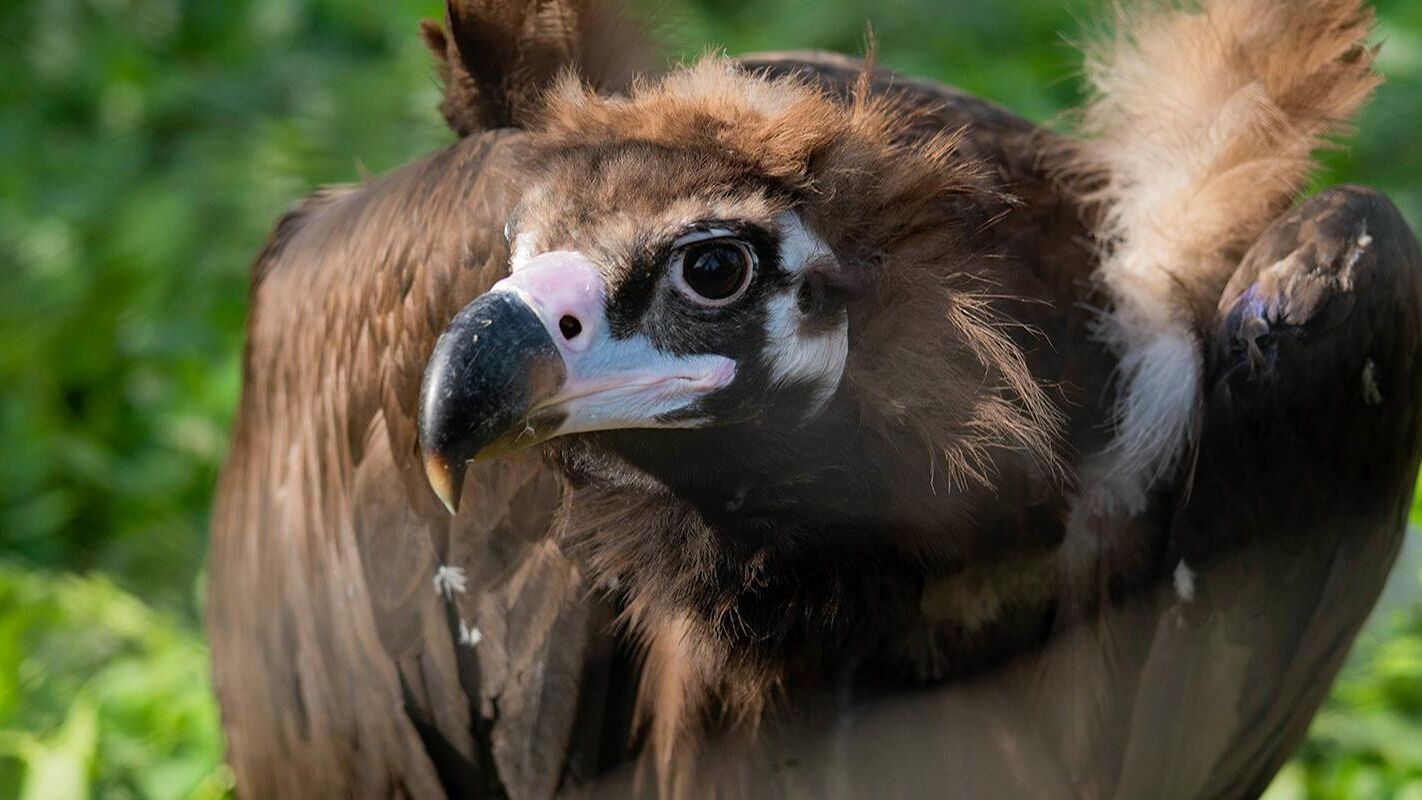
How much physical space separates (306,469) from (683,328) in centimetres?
127

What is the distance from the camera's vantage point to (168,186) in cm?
580

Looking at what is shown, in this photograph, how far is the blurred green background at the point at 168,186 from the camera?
5.09m

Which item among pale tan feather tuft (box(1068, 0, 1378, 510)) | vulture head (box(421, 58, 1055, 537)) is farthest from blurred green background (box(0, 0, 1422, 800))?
vulture head (box(421, 58, 1055, 537))

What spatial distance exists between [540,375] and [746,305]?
348mm

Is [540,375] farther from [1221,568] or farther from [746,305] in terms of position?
[1221,568]

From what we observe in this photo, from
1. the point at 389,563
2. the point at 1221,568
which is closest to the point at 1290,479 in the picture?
the point at 1221,568

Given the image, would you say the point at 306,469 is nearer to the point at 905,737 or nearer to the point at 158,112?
the point at 905,737

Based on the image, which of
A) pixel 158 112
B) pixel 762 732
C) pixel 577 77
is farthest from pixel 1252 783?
pixel 158 112

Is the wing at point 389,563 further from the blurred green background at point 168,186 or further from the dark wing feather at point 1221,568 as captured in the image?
the blurred green background at point 168,186

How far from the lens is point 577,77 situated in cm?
306

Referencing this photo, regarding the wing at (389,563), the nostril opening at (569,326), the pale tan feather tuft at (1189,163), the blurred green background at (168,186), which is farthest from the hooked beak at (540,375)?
the blurred green background at (168,186)

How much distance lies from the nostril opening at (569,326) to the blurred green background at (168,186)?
206 centimetres

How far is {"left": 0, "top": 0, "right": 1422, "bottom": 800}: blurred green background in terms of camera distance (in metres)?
5.09

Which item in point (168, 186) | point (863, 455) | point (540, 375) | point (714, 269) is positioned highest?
point (168, 186)
